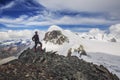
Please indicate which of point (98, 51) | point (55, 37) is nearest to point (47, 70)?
point (98, 51)

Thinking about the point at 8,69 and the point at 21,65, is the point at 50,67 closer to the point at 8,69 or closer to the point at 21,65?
the point at 21,65

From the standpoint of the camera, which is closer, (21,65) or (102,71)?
(21,65)

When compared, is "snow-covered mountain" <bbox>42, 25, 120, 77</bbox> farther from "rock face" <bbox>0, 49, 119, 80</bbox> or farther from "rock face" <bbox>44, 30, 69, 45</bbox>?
"rock face" <bbox>0, 49, 119, 80</bbox>

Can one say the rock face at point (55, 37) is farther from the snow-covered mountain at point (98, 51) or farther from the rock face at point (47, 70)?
the rock face at point (47, 70)

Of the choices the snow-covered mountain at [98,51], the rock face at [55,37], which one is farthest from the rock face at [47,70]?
the rock face at [55,37]

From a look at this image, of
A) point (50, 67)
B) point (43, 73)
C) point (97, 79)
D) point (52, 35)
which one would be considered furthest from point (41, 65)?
point (52, 35)

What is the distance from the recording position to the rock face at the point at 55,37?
445 feet

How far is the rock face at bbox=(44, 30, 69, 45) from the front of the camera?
136 m

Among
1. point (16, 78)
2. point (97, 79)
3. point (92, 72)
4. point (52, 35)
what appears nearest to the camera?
point (16, 78)

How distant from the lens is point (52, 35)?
144 metres

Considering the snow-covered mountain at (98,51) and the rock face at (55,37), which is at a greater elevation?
the rock face at (55,37)

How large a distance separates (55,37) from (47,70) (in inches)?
4526

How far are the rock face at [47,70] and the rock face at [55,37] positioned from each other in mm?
101785

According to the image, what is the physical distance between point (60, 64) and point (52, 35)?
116207 mm
